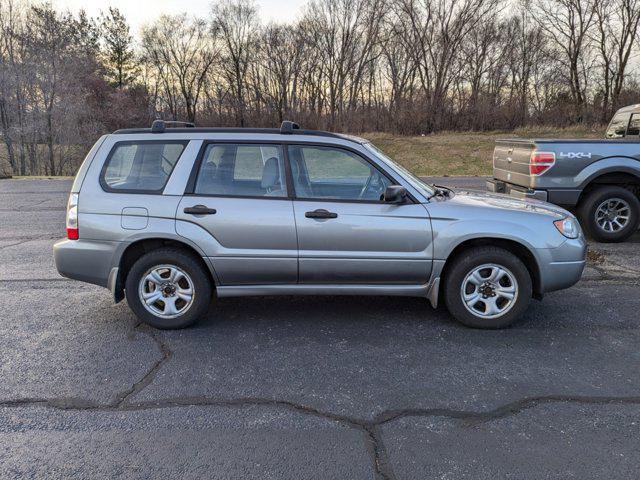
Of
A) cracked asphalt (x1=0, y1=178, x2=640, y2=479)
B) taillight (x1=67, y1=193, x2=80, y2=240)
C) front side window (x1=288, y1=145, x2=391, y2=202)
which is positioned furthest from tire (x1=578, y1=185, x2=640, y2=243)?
taillight (x1=67, y1=193, x2=80, y2=240)

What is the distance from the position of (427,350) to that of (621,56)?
39.1 m

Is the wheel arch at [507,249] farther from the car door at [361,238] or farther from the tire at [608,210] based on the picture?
the tire at [608,210]

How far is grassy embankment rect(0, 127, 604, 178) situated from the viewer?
23592 millimetres

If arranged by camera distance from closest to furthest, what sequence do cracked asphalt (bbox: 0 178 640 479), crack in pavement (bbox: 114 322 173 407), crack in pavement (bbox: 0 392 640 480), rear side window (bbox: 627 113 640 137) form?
1. cracked asphalt (bbox: 0 178 640 479)
2. crack in pavement (bbox: 0 392 640 480)
3. crack in pavement (bbox: 114 322 173 407)
4. rear side window (bbox: 627 113 640 137)

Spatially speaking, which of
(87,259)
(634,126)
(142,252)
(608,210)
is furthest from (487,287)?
(634,126)

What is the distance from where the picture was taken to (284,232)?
4.17 m

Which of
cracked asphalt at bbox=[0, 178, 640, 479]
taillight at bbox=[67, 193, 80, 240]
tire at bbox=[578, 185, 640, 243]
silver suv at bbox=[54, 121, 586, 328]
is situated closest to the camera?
cracked asphalt at bbox=[0, 178, 640, 479]

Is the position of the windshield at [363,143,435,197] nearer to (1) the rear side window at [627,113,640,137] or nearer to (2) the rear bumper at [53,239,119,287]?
(2) the rear bumper at [53,239,119,287]

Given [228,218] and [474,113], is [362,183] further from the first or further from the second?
[474,113]

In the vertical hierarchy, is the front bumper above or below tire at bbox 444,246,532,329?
above

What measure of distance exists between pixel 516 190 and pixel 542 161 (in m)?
0.73

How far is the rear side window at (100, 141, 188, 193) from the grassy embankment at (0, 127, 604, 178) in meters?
18.7

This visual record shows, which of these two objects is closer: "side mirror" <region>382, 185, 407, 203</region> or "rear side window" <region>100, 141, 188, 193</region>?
"side mirror" <region>382, 185, 407, 203</region>

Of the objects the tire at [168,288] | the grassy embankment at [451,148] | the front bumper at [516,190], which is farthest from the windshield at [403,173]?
the grassy embankment at [451,148]
